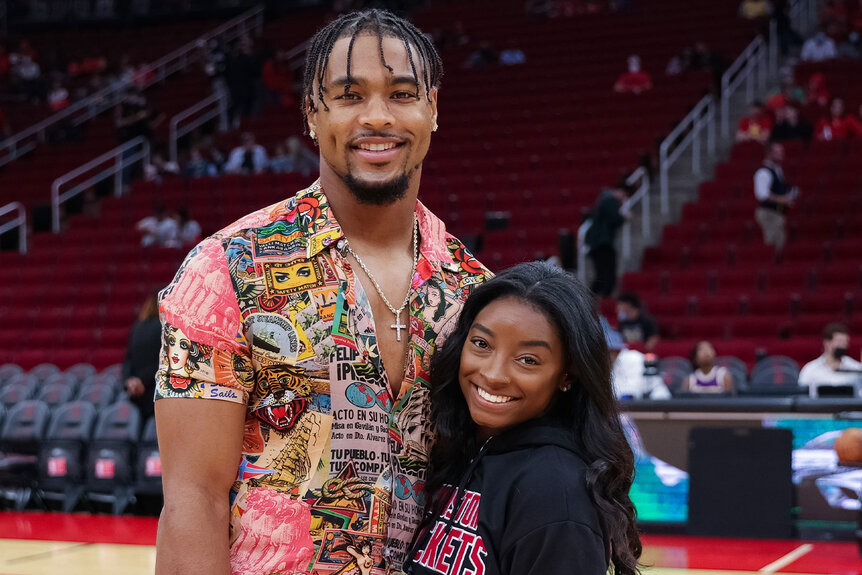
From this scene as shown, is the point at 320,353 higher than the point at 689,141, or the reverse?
the point at 689,141

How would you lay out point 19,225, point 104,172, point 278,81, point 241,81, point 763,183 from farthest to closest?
point 278,81 < point 241,81 < point 104,172 < point 19,225 < point 763,183

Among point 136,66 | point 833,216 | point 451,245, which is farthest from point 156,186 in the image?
point 451,245

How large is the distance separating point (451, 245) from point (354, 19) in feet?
1.50

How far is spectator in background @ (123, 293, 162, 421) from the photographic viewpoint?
8023mm

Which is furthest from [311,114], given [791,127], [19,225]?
[19,225]

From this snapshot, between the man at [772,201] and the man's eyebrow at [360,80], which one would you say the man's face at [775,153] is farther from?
the man's eyebrow at [360,80]

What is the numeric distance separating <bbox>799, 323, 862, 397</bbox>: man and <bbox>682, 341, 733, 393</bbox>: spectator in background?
0.49 meters

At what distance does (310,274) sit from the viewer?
1.75m

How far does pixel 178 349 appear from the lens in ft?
5.33

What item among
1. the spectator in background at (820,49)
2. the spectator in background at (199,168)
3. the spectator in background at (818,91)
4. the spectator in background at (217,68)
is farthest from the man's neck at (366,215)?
the spectator in background at (217,68)

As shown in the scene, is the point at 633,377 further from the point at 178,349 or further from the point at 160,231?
the point at 160,231

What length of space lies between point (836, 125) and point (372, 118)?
36.4ft

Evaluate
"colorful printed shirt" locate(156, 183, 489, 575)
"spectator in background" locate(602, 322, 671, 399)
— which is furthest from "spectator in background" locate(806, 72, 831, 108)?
"colorful printed shirt" locate(156, 183, 489, 575)

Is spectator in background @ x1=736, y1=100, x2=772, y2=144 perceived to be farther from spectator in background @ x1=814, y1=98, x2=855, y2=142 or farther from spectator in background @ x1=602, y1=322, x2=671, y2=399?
spectator in background @ x1=602, y1=322, x2=671, y2=399
